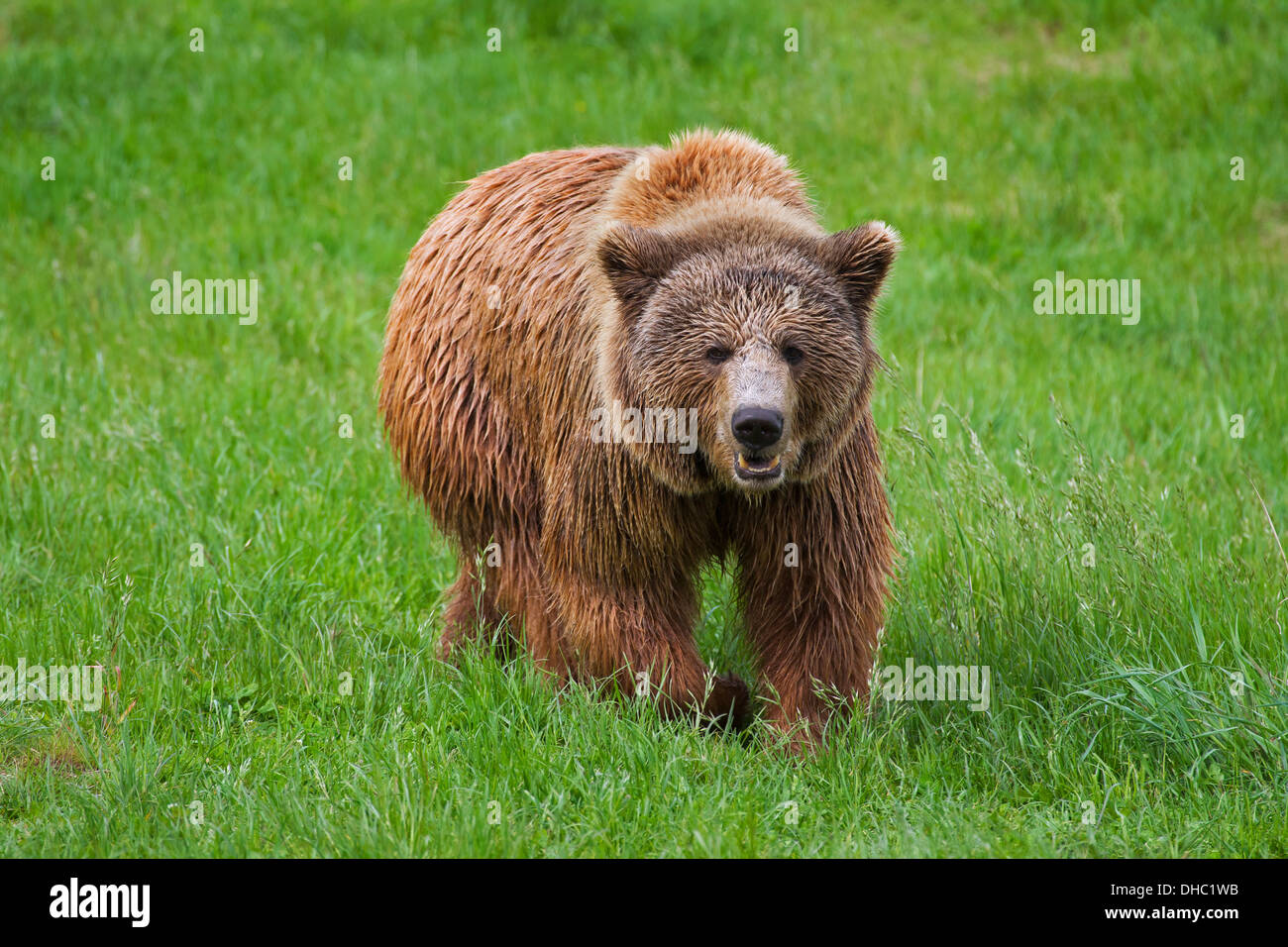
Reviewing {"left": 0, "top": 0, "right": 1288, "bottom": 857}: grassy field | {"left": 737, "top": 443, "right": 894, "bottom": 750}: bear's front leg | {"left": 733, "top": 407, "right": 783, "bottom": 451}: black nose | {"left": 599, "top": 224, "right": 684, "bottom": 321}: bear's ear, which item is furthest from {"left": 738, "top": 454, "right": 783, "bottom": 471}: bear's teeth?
{"left": 0, "top": 0, "right": 1288, "bottom": 857}: grassy field

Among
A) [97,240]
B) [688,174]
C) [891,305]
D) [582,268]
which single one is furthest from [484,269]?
[97,240]

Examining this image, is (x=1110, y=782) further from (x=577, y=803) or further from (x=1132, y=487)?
(x=1132, y=487)

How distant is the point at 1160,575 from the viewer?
5.26 meters

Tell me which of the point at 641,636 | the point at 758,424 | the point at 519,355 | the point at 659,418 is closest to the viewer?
the point at 758,424

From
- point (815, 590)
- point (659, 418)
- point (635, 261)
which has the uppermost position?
point (635, 261)

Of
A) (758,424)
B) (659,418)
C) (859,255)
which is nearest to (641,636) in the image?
(659,418)

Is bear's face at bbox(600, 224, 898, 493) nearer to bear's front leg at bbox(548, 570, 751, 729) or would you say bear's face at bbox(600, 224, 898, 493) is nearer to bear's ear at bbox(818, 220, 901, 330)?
bear's ear at bbox(818, 220, 901, 330)

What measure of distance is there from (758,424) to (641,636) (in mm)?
1030

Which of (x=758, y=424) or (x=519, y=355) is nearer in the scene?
(x=758, y=424)

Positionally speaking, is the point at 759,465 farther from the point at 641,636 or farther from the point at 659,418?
the point at 641,636

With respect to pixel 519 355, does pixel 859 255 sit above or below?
above

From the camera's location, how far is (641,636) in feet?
15.8

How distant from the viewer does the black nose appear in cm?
414
